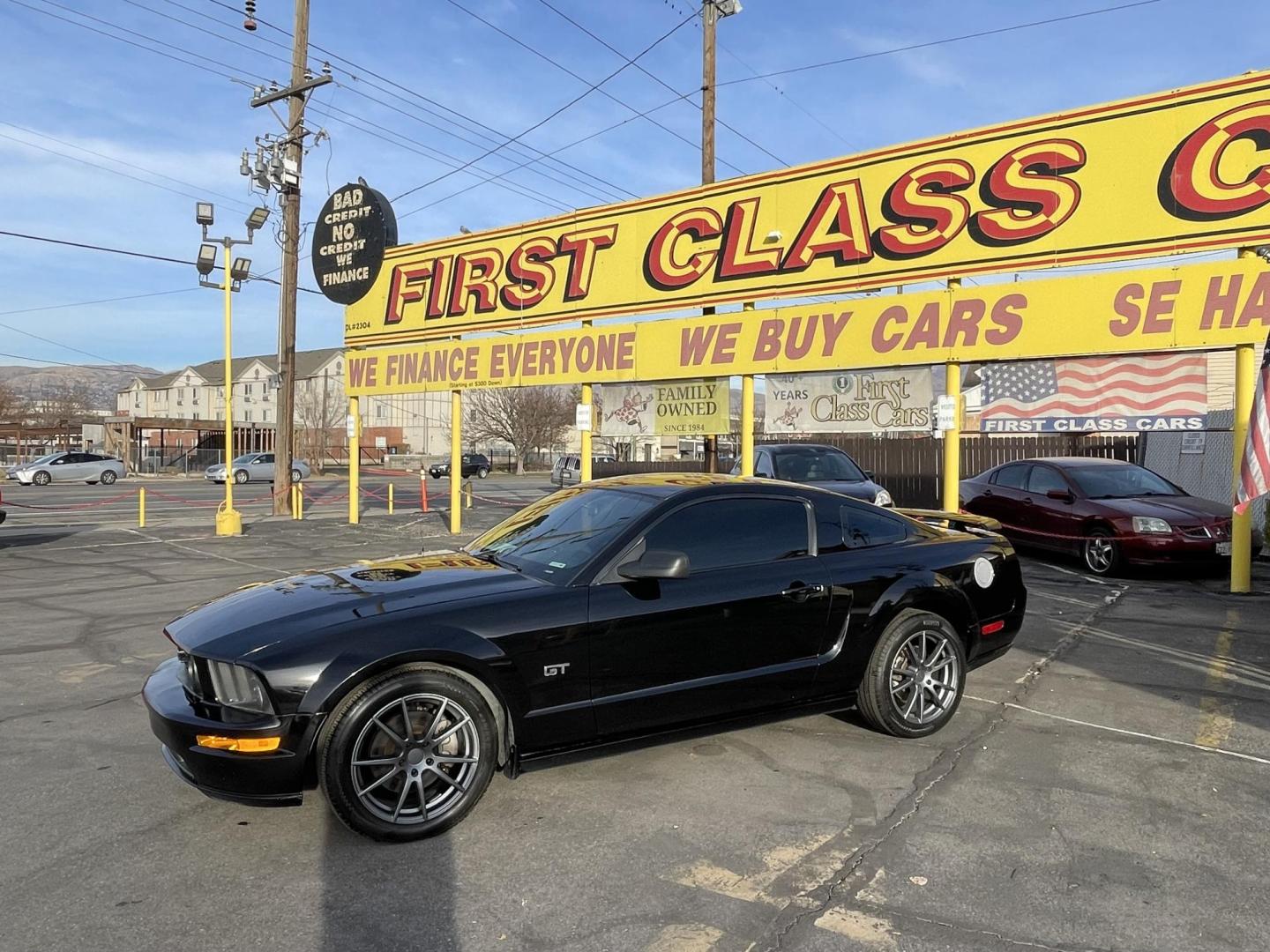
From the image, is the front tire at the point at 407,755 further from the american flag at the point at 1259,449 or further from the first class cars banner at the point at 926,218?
the first class cars banner at the point at 926,218

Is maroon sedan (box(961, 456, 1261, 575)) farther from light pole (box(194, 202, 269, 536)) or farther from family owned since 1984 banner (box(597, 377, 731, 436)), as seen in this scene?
light pole (box(194, 202, 269, 536))

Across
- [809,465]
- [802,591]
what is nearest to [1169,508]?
[809,465]

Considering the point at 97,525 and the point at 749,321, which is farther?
the point at 97,525

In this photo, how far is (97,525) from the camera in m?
18.2

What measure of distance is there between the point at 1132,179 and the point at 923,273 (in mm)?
2482

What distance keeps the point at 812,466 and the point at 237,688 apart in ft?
31.8

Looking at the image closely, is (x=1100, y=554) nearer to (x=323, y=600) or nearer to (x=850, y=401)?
(x=850, y=401)

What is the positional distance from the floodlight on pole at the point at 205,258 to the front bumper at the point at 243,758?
14.8m

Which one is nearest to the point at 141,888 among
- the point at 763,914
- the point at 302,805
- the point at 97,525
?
the point at 302,805

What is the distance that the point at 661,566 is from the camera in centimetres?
391

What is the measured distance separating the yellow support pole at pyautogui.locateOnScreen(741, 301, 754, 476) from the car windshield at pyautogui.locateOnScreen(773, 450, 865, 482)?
64 cm

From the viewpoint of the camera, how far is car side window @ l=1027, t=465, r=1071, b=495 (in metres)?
11.5

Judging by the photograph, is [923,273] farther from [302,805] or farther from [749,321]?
[302,805]

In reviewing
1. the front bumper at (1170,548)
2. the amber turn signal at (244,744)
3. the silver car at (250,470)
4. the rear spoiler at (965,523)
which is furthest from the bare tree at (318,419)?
the amber turn signal at (244,744)
